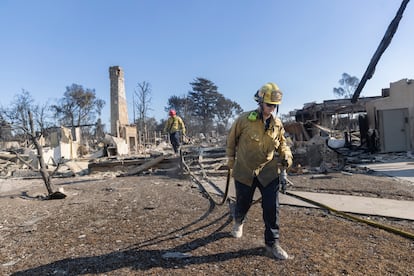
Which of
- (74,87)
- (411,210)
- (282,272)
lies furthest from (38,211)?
(74,87)

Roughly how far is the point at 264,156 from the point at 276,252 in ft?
3.18

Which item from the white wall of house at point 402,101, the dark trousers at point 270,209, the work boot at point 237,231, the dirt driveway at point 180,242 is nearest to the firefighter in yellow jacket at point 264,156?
the dark trousers at point 270,209

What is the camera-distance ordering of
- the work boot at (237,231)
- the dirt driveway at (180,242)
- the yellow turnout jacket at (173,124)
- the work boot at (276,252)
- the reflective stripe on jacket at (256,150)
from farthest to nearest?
the yellow turnout jacket at (173,124) < the work boot at (237,231) < the reflective stripe on jacket at (256,150) < the work boot at (276,252) < the dirt driveway at (180,242)

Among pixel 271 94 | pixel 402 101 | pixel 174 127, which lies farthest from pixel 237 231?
pixel 402 101

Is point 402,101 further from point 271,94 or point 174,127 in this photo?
point 271,94

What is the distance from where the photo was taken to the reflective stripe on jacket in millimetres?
3388

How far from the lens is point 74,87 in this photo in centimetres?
4344

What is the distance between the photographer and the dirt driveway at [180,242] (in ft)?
9.82

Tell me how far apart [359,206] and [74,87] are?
4408cm

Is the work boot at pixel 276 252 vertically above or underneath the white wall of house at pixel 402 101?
underneath

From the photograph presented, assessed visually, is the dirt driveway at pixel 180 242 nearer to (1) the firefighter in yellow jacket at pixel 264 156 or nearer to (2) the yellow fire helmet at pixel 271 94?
(1) the firefighter in yellow jacket at pixel 264 156

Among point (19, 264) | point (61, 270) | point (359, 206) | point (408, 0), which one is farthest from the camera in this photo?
point (408, 0)

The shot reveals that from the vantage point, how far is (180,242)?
3703mm

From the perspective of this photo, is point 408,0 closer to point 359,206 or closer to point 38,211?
point 359,206
